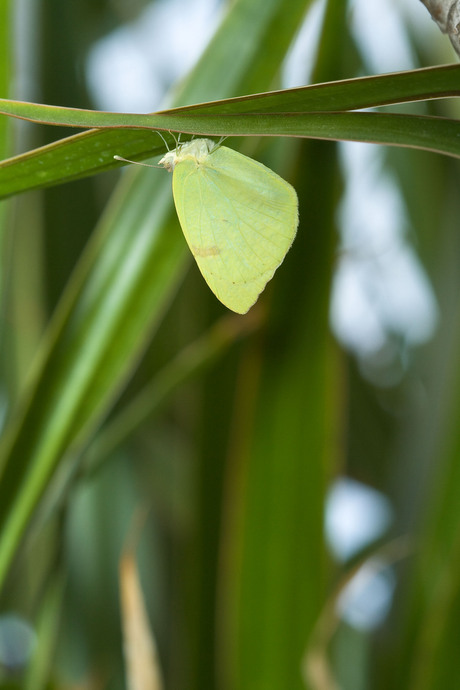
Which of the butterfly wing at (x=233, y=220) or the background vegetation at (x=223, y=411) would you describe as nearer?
the butterfly wing at (x=233, y=220)

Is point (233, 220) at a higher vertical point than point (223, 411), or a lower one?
lower

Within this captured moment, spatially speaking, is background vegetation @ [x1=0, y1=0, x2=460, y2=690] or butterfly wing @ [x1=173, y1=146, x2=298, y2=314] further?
background vegetation @ [x1=0, y1=0, x2=460, y2=690]

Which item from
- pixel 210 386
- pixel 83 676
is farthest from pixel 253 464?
pixel 83 676

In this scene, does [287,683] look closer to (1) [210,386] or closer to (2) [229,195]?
(1) [210,386]

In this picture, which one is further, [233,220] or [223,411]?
[223,411]
